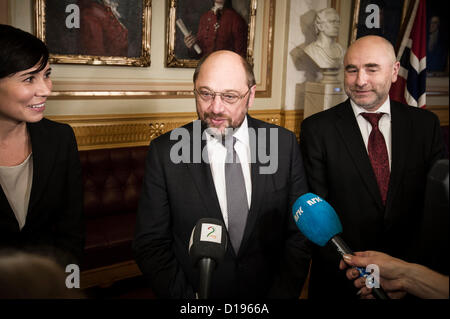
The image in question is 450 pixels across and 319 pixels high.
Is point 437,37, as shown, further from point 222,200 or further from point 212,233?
point 212,233

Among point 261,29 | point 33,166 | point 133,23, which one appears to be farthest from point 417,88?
point 33,166

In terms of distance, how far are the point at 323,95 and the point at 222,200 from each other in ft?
8.31

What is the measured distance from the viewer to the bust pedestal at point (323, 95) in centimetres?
360

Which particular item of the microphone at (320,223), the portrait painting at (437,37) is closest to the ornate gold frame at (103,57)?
the microphone at (320,223)

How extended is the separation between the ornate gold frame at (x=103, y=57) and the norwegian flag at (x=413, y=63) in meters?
2.16

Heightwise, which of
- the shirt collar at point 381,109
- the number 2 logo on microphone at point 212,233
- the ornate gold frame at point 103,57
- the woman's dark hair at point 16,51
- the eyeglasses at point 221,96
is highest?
the ornate gold frame at point 103,57

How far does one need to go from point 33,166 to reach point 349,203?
4.52 feet

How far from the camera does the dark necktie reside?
1420mm

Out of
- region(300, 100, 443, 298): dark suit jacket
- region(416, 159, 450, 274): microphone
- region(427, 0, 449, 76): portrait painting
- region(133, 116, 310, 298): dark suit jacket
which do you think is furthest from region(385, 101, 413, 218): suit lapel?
region(427, 0, 449, 76): portrait painting

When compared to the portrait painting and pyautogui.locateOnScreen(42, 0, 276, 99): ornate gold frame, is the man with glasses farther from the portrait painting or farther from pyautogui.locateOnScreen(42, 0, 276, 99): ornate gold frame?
the portrait painting

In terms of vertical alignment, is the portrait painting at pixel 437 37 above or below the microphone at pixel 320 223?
above

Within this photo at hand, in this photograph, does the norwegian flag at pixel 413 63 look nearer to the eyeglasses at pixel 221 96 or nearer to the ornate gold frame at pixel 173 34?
the ornate gold frame at pixel 173 34
